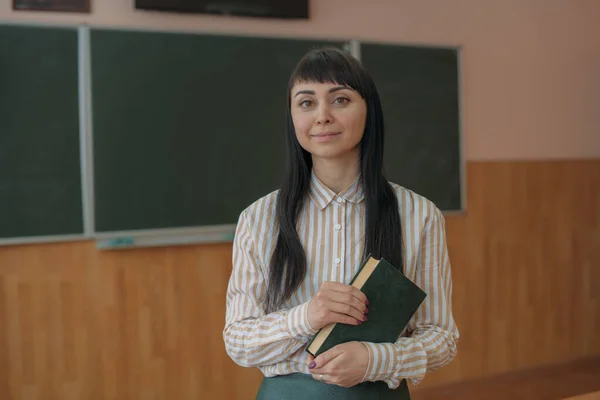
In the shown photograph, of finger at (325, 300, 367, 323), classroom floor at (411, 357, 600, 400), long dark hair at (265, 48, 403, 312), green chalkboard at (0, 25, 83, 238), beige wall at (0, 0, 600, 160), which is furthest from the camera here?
classroom floor at (411, 357, 600, 400)

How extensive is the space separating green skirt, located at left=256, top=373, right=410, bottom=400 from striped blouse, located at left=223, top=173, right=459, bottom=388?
0.02 metres

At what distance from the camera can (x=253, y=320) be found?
1017 millimetres

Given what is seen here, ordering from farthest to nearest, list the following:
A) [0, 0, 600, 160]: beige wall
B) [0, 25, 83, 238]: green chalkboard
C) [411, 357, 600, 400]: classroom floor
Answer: [411, 357, 600, 400]: classroom floor, [0, 0, 600, 160]: beige wall, [0, 25, 83, 238]: green chalkboard

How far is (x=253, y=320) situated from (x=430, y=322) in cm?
32

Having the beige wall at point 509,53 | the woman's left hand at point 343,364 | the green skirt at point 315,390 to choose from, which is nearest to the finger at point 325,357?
the woman's left hand at point 343,364

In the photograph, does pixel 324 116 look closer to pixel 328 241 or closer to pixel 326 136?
pixel 326 136

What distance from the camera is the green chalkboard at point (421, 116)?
10.00 ft

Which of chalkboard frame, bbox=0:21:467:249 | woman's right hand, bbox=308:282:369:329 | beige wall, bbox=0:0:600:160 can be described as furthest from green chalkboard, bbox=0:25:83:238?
woman's right hand, bbox=308:282:369:329

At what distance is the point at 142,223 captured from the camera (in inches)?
102

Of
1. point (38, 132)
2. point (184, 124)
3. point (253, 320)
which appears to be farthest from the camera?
point (184, 124)

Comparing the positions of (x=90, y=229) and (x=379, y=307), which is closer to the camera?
(x=379, y=307)

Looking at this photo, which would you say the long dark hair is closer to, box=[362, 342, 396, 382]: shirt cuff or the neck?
the neck

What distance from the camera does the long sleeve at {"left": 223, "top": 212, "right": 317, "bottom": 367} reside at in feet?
3.17

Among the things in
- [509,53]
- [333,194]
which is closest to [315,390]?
[333,194]
